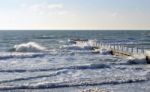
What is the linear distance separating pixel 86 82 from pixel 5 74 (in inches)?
300

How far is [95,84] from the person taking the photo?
23406 mm

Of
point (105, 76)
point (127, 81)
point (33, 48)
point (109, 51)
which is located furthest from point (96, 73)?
point (33, 48)

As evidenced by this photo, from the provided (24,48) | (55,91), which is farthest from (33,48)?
(55,91)

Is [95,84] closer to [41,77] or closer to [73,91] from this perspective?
[73,91]

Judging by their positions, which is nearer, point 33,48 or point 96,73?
point 96,73

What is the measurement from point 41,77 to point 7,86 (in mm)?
4496

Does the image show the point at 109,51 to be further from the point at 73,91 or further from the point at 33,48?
the point at 73,91

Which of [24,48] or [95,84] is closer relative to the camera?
[95,84]

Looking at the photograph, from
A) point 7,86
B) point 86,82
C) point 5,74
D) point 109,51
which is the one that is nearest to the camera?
point 7,86

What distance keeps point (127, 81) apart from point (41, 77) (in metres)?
6.50

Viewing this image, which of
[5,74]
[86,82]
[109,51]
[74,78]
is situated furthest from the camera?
[109,51]

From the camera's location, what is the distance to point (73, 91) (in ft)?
68.4

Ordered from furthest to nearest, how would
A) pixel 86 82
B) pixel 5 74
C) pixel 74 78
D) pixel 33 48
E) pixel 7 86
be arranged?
pixel 33 48 < pixel 5 74 < pixel 74 78 < pixel 86 82 < pixel 7 86

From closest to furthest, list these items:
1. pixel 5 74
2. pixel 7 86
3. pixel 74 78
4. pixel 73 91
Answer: pixel 73 91, pixel 7 86, pixel 74 78, pixel 5 74
